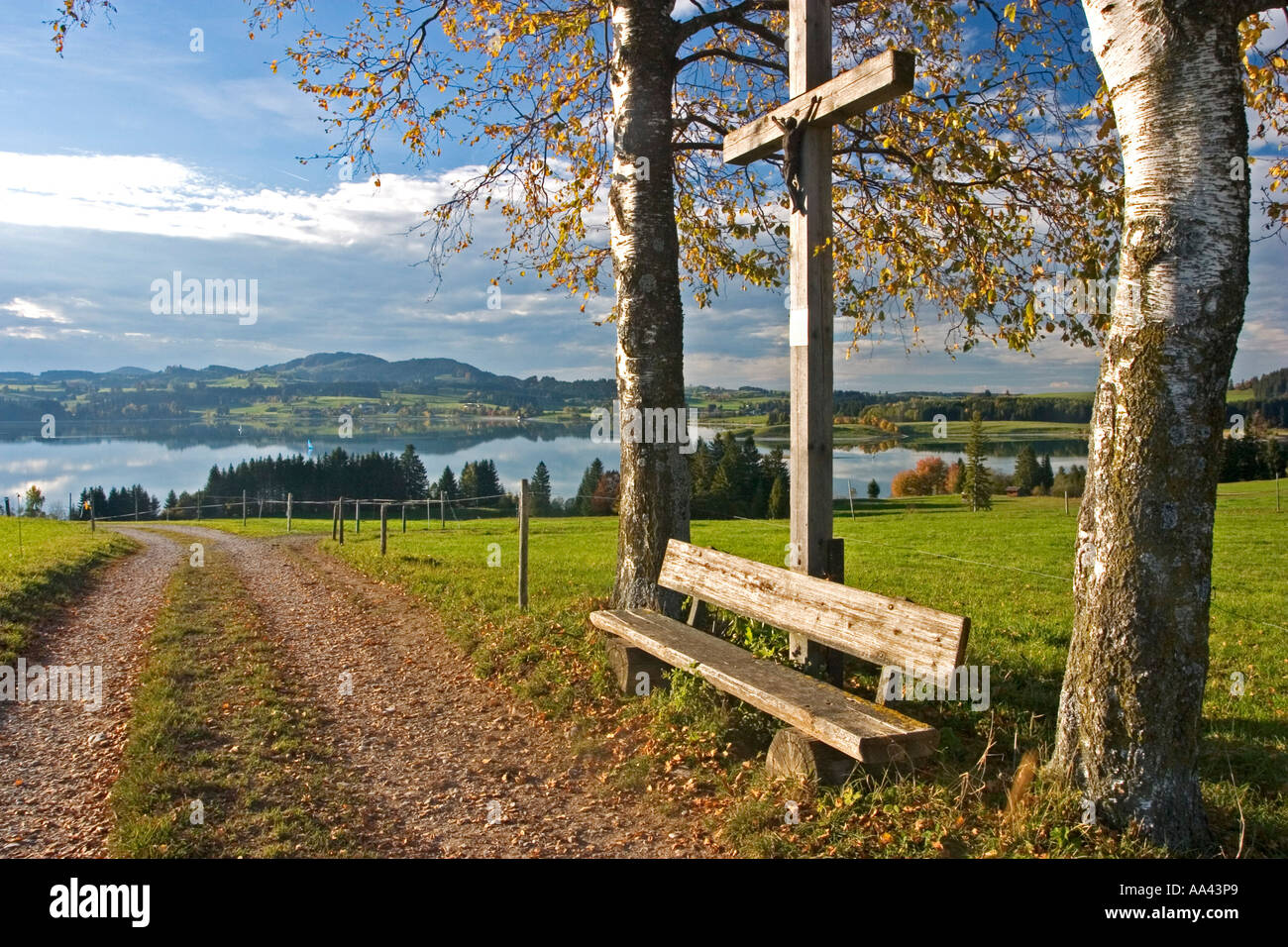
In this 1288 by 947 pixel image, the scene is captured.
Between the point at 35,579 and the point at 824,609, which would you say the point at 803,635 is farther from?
the point at 35,579

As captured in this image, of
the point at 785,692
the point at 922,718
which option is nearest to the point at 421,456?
the point at 922,718

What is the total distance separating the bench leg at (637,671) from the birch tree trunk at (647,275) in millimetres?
880

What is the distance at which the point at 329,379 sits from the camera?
14712 cm

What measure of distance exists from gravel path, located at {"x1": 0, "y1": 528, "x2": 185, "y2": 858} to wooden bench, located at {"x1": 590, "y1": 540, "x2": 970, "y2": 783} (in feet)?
11.2

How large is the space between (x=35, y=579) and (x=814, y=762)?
37.1 feet

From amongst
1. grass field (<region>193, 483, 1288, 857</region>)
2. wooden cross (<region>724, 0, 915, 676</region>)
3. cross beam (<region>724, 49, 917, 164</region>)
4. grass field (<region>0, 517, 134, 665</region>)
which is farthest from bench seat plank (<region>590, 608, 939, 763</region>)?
grass field (<region>0, 517, 134, 665</region>)

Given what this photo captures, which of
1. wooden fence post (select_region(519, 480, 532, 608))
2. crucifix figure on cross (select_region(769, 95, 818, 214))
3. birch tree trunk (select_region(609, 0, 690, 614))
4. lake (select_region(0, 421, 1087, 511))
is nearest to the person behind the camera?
crucifix figure on cross (select_region(769, 95, 818, 214))

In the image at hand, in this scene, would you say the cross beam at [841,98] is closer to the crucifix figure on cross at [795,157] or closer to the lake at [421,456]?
the crucifix figure on cross at [795,157]

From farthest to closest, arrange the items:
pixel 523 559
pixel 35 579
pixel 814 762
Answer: pixel 35 579 < pixel 523 559 < pixel 814 762

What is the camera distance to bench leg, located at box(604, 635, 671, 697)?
612cm

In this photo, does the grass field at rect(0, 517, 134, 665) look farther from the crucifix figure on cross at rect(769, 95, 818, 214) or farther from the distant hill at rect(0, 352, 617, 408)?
the distant hill at rect(0, 352, 617, 408)

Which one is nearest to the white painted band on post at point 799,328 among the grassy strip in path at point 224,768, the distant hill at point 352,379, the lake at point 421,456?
the grassy strip in path at point 224,768

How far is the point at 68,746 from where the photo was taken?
559 centimetres

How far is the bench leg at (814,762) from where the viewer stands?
4.29 meters
